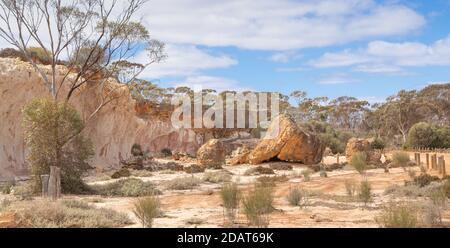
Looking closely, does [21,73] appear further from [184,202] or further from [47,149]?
[184,202]

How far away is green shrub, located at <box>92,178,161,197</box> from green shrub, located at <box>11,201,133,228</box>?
554 cm

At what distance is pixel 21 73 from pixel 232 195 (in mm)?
15244

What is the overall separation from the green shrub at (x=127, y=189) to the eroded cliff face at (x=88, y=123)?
5925 mm

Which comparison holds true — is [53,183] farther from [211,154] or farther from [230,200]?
[211,154]

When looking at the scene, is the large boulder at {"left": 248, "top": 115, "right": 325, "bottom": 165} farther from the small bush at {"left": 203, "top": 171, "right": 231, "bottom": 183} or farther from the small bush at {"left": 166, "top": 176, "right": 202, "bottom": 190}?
the small bush at {"left": 166, "top": 176, "right": 202, "bottom": 190}

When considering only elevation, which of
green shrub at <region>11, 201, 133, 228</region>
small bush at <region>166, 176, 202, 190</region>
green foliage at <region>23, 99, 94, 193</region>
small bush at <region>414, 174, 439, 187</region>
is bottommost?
small bush at <region>166, 176, 202, 190</region>

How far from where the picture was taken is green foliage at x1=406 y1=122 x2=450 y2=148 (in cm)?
4072

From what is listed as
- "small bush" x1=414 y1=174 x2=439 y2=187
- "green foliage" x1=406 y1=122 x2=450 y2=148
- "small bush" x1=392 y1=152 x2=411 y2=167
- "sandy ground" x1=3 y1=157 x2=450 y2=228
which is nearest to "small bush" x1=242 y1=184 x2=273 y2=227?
"sandy ground" x1=3 y1=157 x2=450 y2=228

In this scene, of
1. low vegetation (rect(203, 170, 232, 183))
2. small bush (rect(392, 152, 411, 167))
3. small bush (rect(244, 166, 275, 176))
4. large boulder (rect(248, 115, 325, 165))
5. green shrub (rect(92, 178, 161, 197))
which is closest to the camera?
green shrub (rect(92, 178, 161, 197))

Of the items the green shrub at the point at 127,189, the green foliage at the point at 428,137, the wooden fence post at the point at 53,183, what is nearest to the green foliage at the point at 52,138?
the green shrub at the point at 127,189

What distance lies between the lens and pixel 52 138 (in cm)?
1678

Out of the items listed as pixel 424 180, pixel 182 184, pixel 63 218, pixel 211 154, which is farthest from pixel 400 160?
pixel 63 218

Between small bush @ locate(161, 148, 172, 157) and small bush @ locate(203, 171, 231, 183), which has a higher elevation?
small bush @ locate(161, 148, 172, 157)
